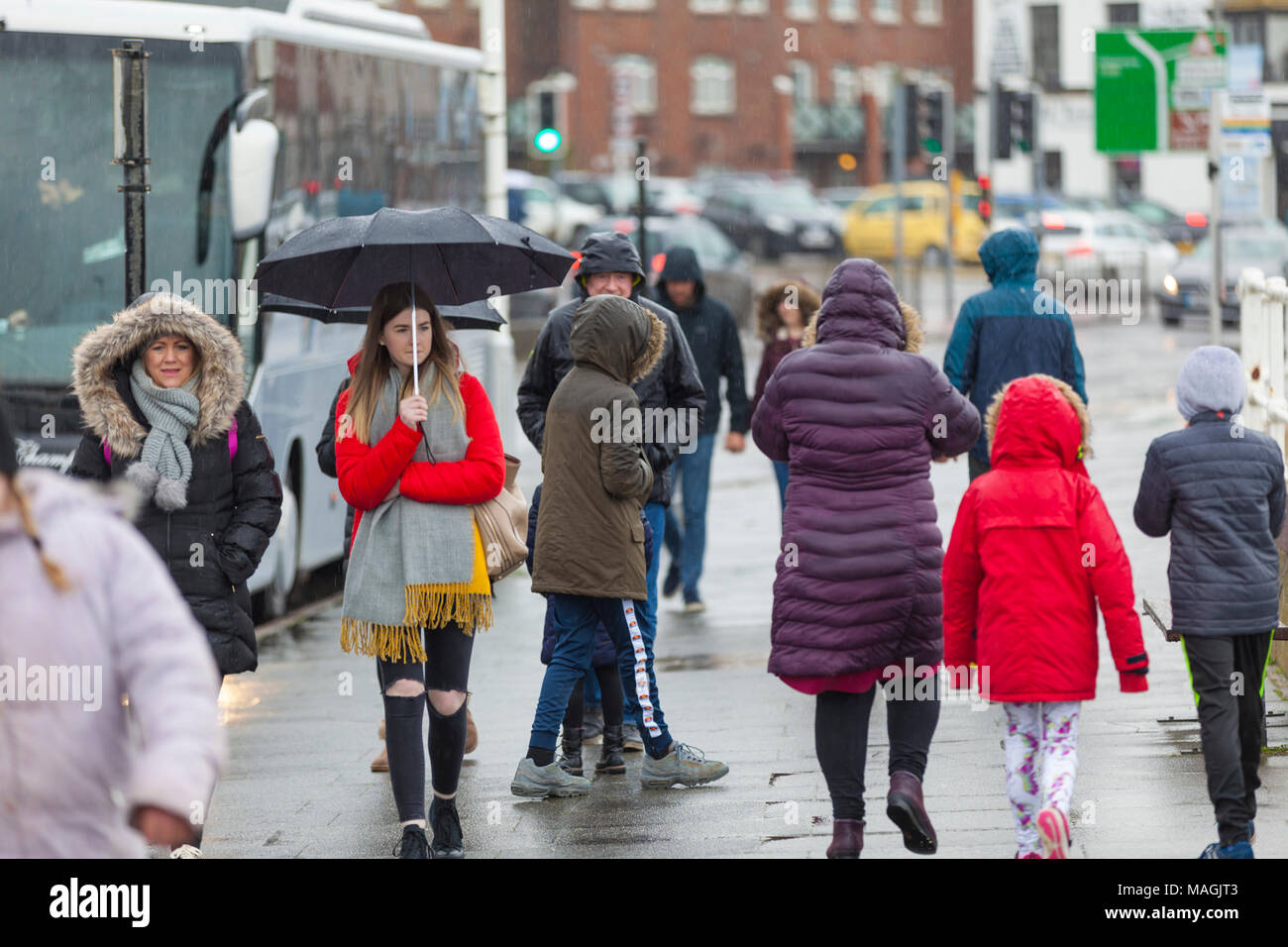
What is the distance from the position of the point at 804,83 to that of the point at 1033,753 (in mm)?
68455

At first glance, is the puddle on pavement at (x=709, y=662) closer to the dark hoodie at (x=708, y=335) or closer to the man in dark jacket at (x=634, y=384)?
the dark hoodie at (x=708, y=335)

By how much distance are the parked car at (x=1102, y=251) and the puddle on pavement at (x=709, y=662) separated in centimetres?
3302

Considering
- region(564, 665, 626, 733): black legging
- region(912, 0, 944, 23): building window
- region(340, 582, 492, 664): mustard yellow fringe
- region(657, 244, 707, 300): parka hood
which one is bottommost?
region(564, 665, 626, 733): black legging

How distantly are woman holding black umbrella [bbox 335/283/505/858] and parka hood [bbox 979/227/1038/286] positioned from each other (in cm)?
337

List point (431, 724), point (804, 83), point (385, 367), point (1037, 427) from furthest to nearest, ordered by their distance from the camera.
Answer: point (804, 83), point (431, 724), point (385, 367), point (1037, 427)

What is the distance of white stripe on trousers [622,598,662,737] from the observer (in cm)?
751

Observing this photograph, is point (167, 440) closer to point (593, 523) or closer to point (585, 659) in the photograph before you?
point (593, 523)


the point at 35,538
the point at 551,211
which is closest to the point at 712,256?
the point at 551,211

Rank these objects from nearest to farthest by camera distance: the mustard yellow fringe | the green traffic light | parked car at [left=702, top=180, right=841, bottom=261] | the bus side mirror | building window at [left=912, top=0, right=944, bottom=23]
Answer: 1. the mustard yellow fringe
2. the bus side mirror
3. the green traffic light
4. parked car at [left=702, top=180, right=841, bottom=261]
5. building window at [left=912, top=0, right=944, bottom=23]

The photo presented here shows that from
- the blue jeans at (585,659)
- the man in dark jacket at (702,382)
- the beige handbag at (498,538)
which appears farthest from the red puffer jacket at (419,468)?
the man in dark jacket at (702,382)

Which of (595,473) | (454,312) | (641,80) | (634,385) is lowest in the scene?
(595,473)

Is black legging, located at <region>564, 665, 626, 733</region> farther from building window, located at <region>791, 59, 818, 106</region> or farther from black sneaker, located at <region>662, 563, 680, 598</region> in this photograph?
→ building window, located at <region>791, 59, 818, 106</region>

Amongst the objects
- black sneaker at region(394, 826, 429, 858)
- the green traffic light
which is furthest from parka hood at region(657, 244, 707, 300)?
the green traffic light
